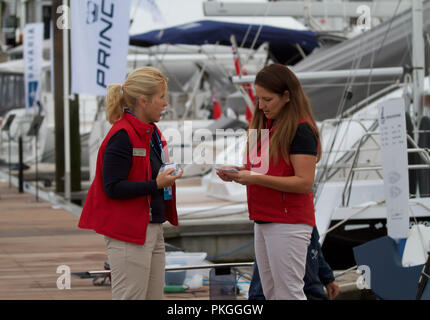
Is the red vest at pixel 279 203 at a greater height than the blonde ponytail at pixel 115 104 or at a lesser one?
lesser

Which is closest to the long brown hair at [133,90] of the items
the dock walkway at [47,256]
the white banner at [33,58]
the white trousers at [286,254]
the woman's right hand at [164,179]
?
the woman's right hand at [164,179]

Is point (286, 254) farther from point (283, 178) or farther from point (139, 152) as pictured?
point (139, 152)

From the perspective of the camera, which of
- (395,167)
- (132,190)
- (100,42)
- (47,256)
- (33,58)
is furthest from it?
(33,58)

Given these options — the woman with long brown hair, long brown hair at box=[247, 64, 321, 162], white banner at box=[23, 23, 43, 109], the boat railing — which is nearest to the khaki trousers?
the woman with long brown hair

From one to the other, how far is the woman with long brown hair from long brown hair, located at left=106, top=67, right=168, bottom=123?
1.71 ft

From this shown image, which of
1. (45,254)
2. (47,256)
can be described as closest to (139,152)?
(47,256)

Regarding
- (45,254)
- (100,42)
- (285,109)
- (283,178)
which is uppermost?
(100,42)

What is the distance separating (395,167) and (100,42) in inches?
218

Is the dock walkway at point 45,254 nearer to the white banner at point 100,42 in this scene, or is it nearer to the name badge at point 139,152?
the white banner at point 100,42

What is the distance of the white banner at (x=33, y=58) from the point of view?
20.5 m

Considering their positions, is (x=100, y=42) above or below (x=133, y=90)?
above

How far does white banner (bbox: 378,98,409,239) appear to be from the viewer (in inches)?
233

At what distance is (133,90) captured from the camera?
3.76 metres
